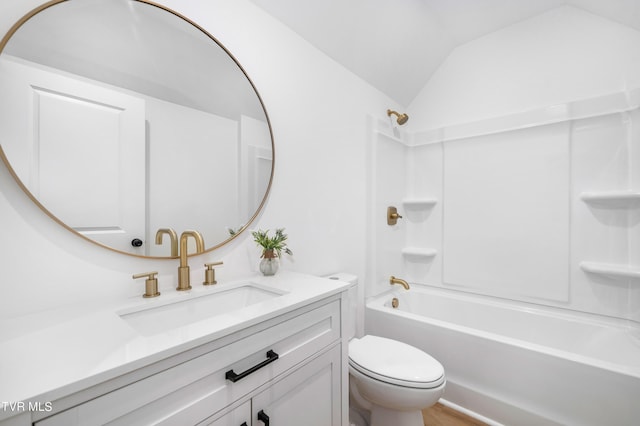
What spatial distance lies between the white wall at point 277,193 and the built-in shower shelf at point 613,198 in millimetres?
1457

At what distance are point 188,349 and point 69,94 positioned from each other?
850mm

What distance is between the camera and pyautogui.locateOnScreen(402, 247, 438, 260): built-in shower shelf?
239cm

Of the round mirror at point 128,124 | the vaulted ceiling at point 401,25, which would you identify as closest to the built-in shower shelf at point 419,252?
the vaulted ceiling at point 401,25

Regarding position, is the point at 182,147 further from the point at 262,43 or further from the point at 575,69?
the point at 575,69

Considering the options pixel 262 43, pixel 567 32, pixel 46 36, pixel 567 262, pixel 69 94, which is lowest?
pixel 567 262

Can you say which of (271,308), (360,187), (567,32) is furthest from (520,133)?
(271,308)

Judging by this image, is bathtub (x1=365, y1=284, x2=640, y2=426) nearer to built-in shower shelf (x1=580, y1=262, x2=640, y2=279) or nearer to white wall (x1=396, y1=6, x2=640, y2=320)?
white wall (x1=396, y1=6, x2=640, y2=320)

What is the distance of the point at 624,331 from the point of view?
5.39ft

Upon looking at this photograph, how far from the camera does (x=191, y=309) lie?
970mm

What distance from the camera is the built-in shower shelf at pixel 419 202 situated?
2.41 m

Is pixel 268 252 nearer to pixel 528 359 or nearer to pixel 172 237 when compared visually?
pixel 172 237

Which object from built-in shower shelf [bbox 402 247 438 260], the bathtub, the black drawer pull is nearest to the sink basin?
the black drawer pull

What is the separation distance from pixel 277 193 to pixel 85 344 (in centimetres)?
99

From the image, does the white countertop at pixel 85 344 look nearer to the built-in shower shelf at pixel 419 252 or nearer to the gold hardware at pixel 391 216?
the gold hardware at pixel 391 216
